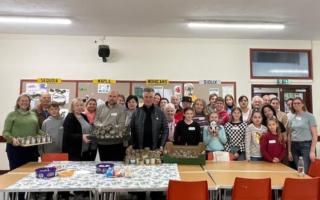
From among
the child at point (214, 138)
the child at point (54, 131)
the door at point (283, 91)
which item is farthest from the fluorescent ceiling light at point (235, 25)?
the child at point (54, 131)

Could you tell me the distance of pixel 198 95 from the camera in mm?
6605

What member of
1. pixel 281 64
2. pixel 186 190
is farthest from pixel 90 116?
pixel 281 64

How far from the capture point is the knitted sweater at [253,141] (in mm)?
4043

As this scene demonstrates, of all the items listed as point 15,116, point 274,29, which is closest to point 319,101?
point 274,29

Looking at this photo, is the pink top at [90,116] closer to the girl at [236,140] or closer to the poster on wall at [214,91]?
the girl at [236,140]

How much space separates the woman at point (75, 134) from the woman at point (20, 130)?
1.35 ft

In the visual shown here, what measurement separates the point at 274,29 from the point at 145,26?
8.67 feet

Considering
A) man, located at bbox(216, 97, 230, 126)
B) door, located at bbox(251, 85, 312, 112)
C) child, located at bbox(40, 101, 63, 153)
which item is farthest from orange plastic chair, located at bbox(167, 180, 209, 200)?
door, located at bbox(251, 85, 312, 112)

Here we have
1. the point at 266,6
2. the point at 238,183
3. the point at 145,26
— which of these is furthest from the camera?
the point at 145,26

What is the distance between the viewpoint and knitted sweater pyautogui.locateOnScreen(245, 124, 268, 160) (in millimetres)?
4043

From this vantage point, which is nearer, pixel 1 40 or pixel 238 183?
pixel 238 183

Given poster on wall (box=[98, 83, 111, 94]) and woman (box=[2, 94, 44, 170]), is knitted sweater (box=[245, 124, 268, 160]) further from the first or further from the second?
poster on wall (box=[98, 83, 111, 94])

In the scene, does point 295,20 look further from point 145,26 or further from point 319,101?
point 145,26

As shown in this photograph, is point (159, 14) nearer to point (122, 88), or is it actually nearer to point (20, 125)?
point (122, 88)
